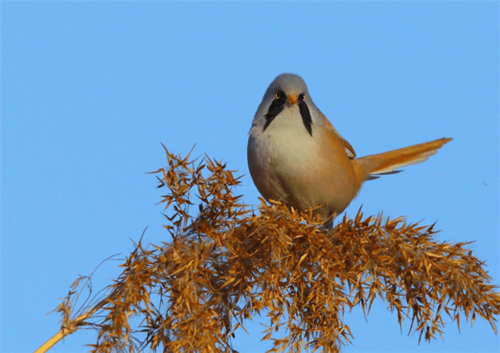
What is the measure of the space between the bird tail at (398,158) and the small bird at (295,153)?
53 centimetres

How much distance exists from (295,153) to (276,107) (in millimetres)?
304

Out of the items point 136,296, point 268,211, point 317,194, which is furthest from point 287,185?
point 136,296

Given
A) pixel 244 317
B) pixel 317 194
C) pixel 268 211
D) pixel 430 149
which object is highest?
pixel 430 149

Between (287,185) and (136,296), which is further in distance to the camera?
(287,185)

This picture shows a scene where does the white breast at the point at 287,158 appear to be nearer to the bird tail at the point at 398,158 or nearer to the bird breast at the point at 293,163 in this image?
the bird breast at the point at 293,163

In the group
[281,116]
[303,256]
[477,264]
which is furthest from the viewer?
[281,116]

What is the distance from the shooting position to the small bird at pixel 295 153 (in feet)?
10.5

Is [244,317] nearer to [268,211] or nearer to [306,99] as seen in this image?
[268,211]

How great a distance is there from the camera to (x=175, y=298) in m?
2.49

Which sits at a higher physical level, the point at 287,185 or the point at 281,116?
the point at 281,116

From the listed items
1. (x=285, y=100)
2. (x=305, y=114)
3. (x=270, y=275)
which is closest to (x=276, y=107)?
(x=285, y=100)

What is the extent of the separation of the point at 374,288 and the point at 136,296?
3.44 ft

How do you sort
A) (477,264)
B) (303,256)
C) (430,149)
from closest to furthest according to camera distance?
(303,256)
(477,264)
(430,149)

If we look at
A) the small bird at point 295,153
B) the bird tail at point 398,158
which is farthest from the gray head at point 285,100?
the bird tail at point 398,158
